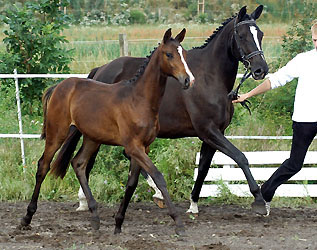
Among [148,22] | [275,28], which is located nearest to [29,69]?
[275,28]

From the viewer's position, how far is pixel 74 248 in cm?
527

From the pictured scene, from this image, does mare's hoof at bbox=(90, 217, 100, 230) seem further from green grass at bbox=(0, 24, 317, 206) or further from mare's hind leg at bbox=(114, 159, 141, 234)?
green grass at bbox=(0, 24, 317, 206)

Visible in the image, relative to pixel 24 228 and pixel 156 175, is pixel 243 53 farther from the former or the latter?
pixel 24 228

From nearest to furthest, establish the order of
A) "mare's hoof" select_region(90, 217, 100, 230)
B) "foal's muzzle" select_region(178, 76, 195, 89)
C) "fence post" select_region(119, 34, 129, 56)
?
1. "foal's muzzle" select_region(178, 76, 195, 89)
2. "mare's hoof" select_region(90, 217, 100, 230)
3. "fence post" select_region(119, 34, 129, 56)

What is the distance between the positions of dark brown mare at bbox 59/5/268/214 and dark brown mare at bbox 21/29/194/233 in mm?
882

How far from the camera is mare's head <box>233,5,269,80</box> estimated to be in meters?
6.01

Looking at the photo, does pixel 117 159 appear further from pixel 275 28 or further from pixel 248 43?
pixel 275 28

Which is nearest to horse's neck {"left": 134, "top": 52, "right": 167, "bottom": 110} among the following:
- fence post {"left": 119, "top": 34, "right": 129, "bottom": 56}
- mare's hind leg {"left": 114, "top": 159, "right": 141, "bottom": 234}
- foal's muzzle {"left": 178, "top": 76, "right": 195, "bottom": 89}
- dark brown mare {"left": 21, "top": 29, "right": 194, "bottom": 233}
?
dark brown mare {"left": 21, "top": 29, "right": 194, "bottom": 233}

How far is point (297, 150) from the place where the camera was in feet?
19.9

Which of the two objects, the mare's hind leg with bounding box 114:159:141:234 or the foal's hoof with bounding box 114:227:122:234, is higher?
the mare's hind leg with bounding box 114:159:141:234

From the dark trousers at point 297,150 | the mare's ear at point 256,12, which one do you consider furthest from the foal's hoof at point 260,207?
the mare's ear at point 256,12

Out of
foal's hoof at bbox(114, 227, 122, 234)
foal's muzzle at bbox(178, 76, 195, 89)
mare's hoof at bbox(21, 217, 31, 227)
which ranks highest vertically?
foal's muzzle at bbox(178, 76, 195, 89)

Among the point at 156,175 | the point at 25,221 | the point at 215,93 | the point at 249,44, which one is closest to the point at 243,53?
the point at 249,44

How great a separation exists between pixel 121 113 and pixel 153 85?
1.25 ft
